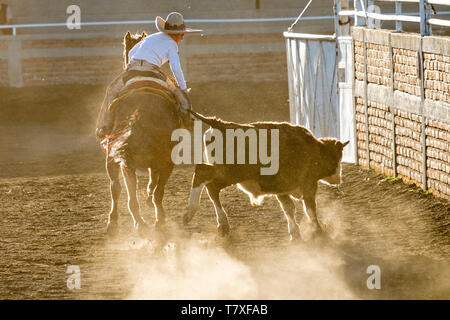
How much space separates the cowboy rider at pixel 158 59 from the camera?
37.7ft

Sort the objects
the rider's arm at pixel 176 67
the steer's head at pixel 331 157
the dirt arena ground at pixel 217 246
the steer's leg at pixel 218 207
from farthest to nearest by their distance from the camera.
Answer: the rider's arm at pixel 176 67
the steer's head at pixel 331 157
the steer's leg at pixel 218 207
the dirt arena ground at pixel 217 246

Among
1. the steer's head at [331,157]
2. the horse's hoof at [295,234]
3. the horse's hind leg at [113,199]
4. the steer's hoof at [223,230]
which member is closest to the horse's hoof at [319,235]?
the horse's hoof at [295,234]

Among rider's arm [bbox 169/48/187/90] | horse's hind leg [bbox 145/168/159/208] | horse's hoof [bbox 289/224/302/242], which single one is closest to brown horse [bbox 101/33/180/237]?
rider's arm [bbox 169/48/187/90]

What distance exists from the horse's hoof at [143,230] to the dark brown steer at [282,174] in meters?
0.95

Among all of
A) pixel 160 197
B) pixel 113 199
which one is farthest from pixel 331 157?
pixel 113 199

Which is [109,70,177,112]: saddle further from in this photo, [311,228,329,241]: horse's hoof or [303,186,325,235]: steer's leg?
[311,228,329,241]: horse's hoof

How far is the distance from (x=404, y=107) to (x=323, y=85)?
12.1 feet

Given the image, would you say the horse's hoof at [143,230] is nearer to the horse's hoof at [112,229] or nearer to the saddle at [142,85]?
the horse's hoof at [112,229]

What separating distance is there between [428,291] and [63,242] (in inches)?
174

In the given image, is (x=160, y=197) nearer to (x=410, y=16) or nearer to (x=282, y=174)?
(x=282, y=174)

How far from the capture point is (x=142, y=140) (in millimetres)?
10727

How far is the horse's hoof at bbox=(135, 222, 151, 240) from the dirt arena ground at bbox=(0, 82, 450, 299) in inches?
3.3

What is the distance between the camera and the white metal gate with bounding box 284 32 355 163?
1633 cm
